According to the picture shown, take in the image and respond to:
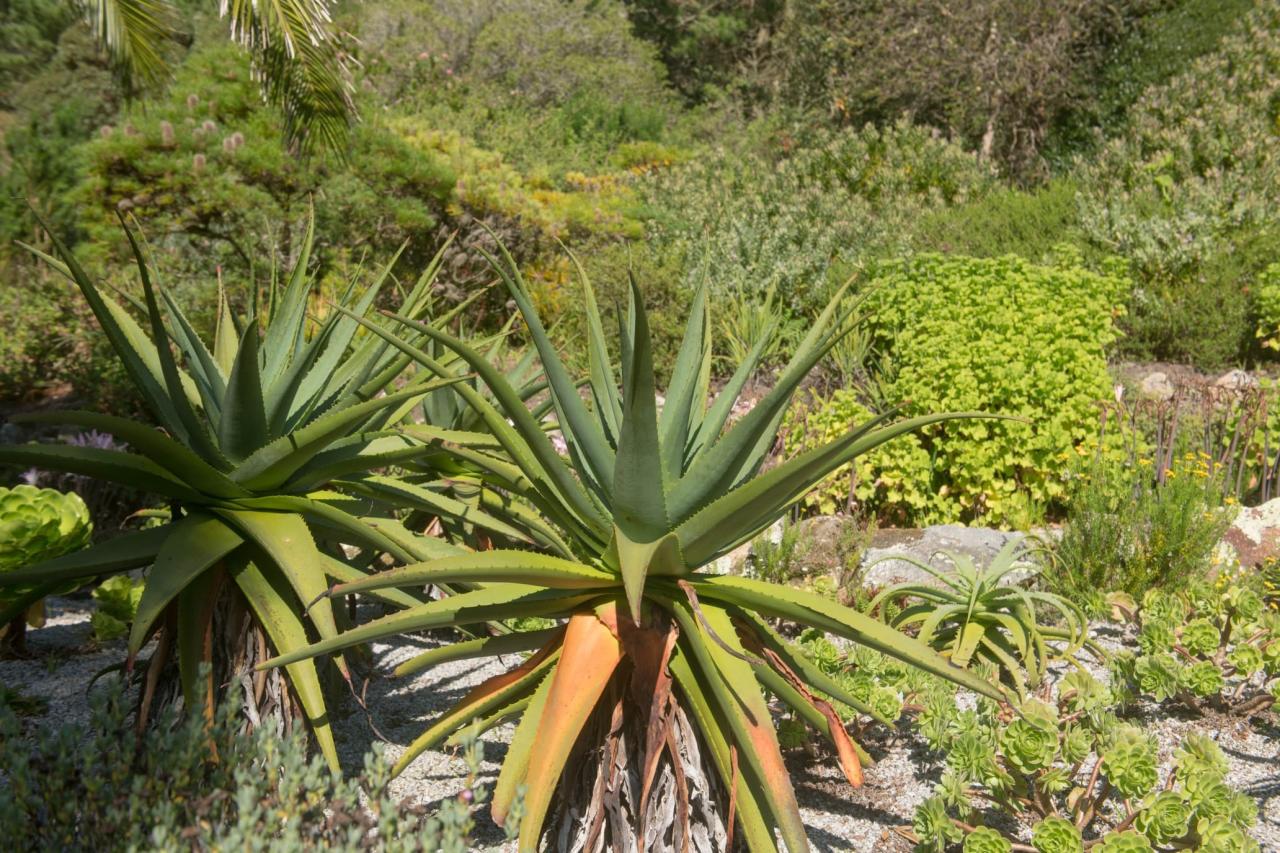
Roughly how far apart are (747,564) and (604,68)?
19.6 meters

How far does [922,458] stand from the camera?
20.8 feet

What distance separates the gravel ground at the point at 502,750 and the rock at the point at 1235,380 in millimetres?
4289

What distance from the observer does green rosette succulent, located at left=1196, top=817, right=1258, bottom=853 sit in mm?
2289

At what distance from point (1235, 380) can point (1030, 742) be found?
20.7 ft

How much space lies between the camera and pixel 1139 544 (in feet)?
15.8

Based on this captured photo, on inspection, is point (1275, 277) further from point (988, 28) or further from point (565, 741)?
point (988, 28)

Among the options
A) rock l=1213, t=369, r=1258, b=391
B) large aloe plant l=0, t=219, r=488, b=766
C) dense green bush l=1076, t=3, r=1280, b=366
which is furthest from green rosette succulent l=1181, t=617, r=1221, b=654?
dense green bush l=1076, t=3, r=1280, b=366

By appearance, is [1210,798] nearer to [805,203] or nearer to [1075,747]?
[1075,747]

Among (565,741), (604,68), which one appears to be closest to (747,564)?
(565,741)

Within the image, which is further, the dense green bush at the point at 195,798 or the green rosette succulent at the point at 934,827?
the green rosette succulent at the point at 934,827

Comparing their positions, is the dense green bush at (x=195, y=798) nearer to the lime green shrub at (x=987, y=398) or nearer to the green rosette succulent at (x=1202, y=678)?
the green rosette succulent at (x=1202, y=678)

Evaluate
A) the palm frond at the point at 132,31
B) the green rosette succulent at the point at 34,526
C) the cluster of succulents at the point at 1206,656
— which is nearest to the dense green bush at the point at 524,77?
the palm frond at the point at 132,31

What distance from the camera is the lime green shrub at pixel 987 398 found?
6.37 meters

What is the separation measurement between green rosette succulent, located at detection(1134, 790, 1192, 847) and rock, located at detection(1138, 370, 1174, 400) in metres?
6.26
